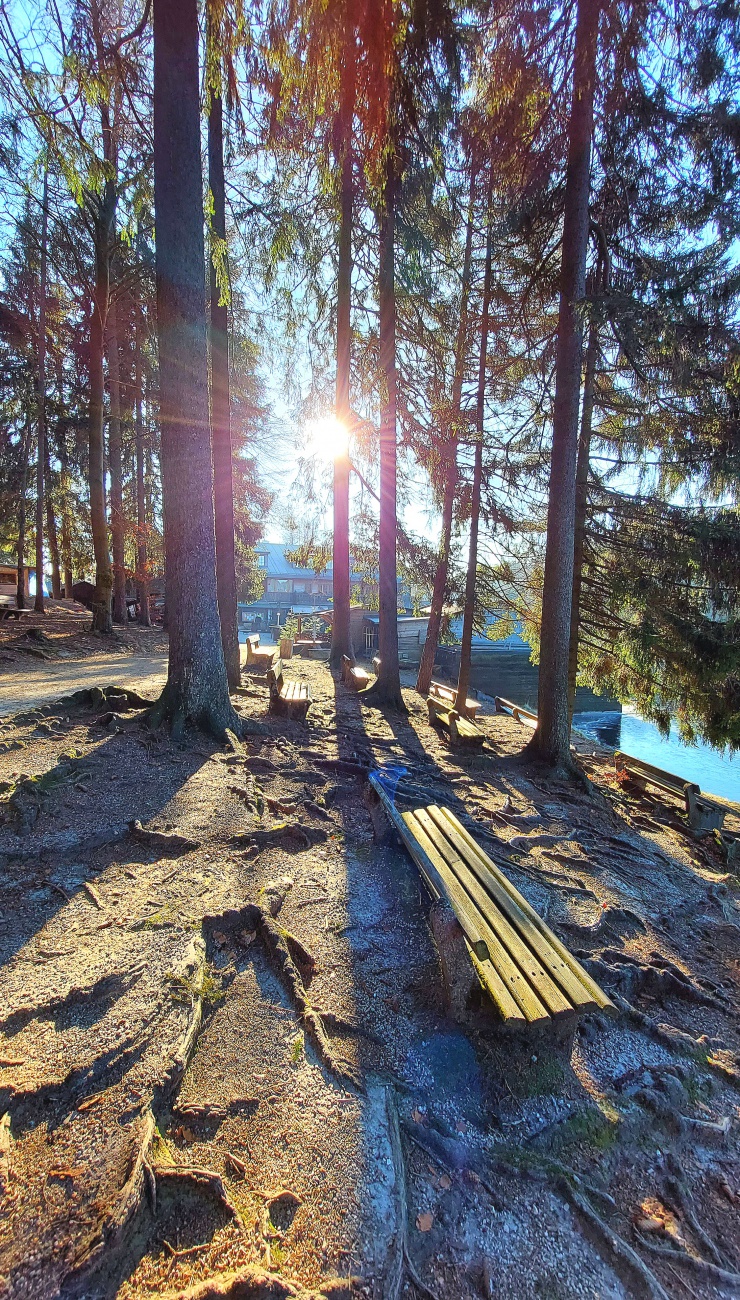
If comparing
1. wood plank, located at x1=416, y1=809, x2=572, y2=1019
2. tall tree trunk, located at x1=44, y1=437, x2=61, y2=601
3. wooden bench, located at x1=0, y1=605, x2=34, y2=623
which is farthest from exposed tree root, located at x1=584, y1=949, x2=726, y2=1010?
tall tree trunk, located at x1=44, y1=437, x2=61, y2=601

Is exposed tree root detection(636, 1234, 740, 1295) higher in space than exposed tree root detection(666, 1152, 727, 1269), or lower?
higher

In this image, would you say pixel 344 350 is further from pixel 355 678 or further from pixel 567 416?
pixel 355 678

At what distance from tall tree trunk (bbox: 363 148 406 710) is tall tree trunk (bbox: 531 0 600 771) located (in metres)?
3.23

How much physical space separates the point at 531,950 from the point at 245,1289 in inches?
61.6

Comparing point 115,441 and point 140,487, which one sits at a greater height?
point 115,441

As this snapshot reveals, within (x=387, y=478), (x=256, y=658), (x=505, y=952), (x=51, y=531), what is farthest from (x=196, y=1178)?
(x=51, y=531)

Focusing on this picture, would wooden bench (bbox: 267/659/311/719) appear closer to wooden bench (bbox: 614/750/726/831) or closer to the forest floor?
the forest floor

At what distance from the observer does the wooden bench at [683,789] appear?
593 cm

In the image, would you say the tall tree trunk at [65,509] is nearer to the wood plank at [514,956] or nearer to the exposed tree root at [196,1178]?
the wood plank at [514,956]

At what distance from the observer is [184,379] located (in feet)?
16.5

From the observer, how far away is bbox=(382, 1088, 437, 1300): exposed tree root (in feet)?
4.45

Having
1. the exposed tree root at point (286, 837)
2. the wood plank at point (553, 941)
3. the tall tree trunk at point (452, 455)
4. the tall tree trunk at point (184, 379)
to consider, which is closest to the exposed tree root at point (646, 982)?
the wood plank at point (553, 941)

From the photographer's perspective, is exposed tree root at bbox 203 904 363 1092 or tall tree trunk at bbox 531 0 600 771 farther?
tall tree trunk at bbox 531 0 600 771

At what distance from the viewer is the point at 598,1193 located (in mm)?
1725
